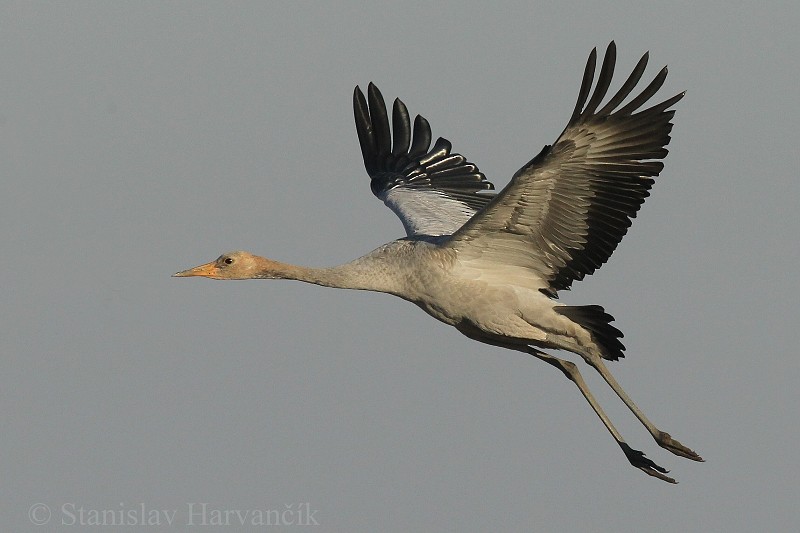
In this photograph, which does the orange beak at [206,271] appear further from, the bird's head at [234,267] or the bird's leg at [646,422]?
the bird's leg at [646,422]

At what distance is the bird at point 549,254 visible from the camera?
1201 cm

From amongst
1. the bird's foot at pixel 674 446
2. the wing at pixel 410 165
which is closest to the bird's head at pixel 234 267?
the wing at pixel 410 165

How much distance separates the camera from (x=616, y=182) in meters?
12.3

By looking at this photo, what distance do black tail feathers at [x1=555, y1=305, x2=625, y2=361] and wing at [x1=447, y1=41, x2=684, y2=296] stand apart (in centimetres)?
38

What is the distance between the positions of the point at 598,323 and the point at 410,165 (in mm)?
4372

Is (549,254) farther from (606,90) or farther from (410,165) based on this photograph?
(410,165)

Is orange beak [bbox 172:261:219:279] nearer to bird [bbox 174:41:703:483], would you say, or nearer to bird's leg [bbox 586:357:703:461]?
bird [bbox 174:41:703:483]

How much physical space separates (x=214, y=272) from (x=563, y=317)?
10.9ft

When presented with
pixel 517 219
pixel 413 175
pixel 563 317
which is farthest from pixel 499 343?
pixel 413 175

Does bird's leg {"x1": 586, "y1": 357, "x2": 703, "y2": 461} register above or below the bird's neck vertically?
below

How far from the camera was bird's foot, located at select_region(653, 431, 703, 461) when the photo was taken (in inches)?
523

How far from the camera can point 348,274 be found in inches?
521

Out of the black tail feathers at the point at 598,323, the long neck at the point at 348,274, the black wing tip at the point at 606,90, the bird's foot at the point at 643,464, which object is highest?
the black wing tip at the point at 606,90

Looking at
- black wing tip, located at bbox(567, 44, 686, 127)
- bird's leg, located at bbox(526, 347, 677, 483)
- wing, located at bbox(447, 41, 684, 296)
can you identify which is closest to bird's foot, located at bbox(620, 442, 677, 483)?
bird's leg, located at bbox(526, 347, 677, 483)
